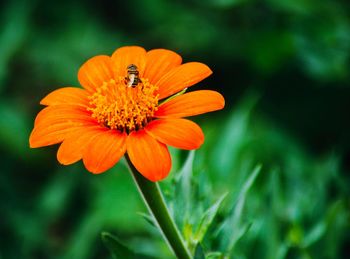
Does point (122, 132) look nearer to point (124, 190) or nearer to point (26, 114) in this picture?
point (124, 190)

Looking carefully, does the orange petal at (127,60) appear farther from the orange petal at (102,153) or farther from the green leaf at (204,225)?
the green leaf at (204,225)

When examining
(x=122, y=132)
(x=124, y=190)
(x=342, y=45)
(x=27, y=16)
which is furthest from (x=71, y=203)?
(x=122, y=132)

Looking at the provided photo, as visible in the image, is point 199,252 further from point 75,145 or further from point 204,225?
point 75,145

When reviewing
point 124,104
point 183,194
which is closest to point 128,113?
point 124,104

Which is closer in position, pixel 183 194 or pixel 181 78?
pixel 181 78

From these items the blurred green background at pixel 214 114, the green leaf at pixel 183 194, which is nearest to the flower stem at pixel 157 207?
the green leaf at pixel 183 194
